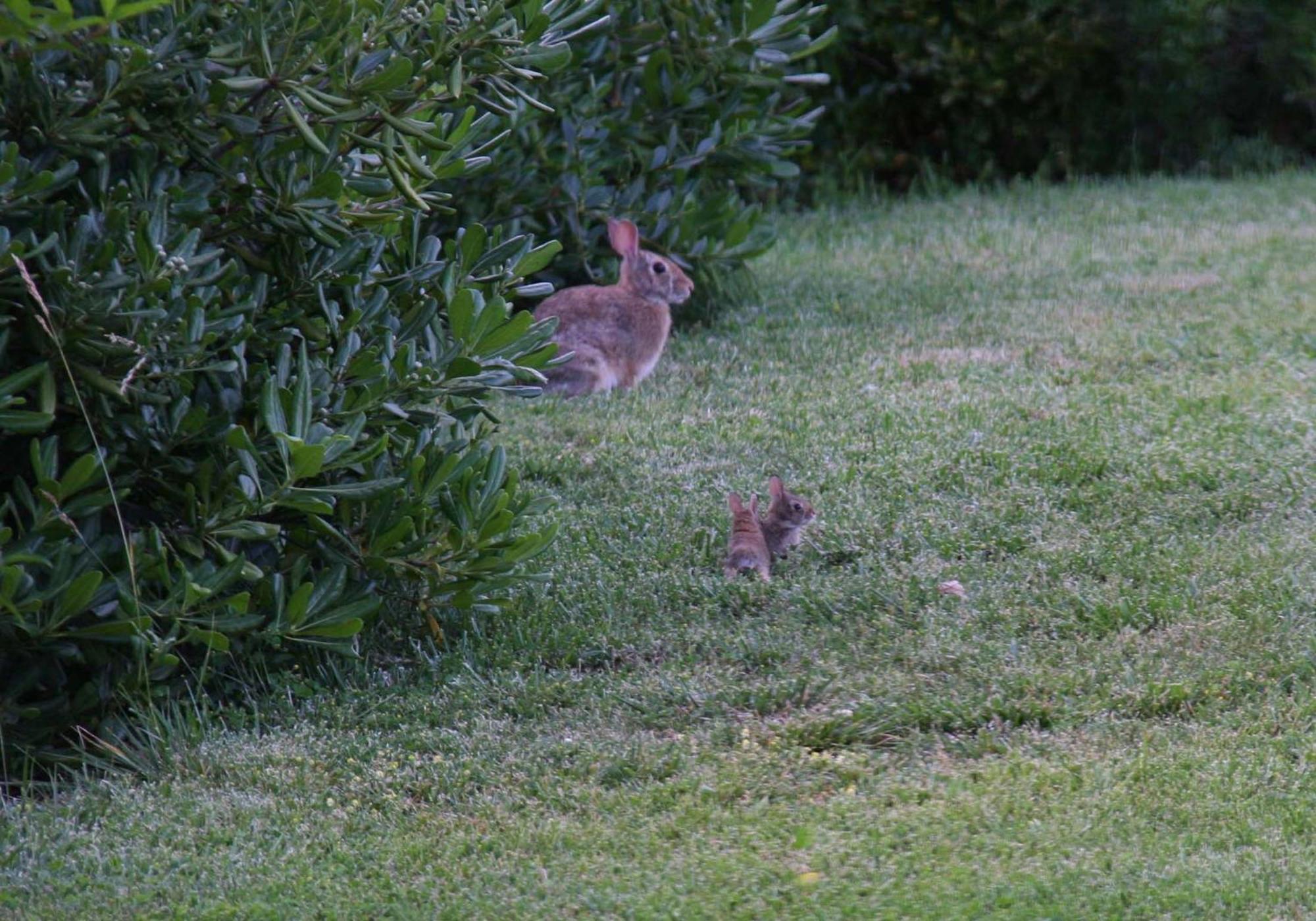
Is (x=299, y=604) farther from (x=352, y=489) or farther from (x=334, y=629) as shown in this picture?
(x=352, y=489)

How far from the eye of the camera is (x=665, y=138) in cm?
949

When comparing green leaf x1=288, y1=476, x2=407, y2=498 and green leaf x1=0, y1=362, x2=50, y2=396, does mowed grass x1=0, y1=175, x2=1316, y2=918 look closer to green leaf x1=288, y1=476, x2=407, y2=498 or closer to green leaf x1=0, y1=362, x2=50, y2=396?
green leaf x1=288, y1=476, x2=407, y2=498

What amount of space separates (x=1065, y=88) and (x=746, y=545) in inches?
384

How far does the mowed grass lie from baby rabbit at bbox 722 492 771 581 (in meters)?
0.07

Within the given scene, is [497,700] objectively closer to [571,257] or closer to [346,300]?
[346,300]

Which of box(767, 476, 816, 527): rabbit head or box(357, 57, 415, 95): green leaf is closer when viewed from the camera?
box(357, 57, 415, 95): green leaf

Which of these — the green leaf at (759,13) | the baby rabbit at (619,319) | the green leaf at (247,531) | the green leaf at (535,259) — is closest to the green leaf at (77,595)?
the green leaf at (247,531)

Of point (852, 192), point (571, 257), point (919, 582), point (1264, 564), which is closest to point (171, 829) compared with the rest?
point (919, 582)

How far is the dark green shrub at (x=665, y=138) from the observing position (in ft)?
29.3

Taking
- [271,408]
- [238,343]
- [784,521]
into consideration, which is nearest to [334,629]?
[271,408]

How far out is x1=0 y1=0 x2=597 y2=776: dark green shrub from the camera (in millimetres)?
4355

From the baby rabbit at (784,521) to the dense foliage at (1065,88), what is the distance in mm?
8451

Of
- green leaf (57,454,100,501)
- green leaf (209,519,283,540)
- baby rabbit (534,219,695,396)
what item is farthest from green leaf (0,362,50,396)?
baby rabbit (534,219,695,396)

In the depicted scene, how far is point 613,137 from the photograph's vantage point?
928cm
